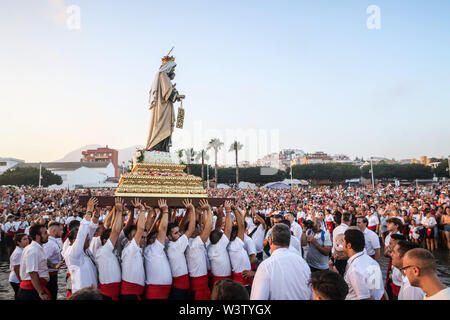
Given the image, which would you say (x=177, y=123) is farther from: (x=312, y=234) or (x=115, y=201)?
(x=312, y=234)

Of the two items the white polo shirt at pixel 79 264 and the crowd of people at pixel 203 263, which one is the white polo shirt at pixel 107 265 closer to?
the crowd of people at pixel 203 263

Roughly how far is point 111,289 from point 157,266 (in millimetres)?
752

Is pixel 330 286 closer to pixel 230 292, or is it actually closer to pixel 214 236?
pixel 230 292

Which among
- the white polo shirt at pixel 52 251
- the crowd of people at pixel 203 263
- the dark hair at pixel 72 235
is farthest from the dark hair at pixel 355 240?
the white polo shirt at pixel 52 251

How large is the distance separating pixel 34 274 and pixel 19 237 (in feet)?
4.79

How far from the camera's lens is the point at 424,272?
2.69m

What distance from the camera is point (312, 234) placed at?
615 centimetres

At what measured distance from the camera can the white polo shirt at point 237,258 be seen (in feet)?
16.7

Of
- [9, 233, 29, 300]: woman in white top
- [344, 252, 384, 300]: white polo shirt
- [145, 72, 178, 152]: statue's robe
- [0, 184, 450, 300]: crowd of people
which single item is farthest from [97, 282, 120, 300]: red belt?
[145, 72, 178, 152]: statue's robe

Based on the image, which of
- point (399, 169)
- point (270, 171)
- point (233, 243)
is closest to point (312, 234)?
point (233, 243)

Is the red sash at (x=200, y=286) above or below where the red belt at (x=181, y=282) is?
below

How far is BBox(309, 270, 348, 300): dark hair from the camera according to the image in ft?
8.68

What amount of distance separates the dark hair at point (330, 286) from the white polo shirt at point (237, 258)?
8.01ft

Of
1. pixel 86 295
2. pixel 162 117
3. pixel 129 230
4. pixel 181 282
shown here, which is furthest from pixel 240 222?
pixel 162 117
